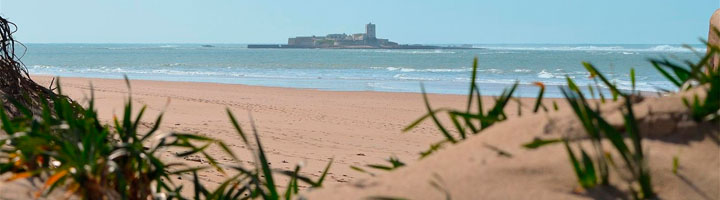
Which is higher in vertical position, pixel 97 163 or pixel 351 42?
pixel 97 163

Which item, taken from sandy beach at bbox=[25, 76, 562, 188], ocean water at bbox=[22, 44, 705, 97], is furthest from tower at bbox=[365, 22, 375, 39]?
sandy beach at bbox=[25, 76, 562, 188]

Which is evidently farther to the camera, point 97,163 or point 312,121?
point 312,121

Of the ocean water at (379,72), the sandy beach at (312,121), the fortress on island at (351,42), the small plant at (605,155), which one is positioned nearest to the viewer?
the small plant at (605,155)

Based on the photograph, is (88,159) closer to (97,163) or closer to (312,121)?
(97,163)

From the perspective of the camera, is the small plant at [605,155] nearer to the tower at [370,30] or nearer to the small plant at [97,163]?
the small plant at [97,163]

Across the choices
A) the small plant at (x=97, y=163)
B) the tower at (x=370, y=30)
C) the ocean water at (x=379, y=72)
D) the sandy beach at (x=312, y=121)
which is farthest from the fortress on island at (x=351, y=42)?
the small plant at (x=97, y=163)

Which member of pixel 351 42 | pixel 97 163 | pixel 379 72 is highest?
pixel 97 163

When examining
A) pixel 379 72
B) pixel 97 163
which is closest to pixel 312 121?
pixel 97 163

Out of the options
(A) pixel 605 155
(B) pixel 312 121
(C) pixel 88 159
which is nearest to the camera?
(A) pixel 605 155

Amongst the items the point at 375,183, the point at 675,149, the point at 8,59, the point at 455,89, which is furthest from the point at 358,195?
the point at 455,89

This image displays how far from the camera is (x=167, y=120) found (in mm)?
11188

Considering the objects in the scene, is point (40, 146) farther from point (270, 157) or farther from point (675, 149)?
point (270, 157)

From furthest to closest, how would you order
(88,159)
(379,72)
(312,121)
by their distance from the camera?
(379,72)
(312,121)
(88,159)

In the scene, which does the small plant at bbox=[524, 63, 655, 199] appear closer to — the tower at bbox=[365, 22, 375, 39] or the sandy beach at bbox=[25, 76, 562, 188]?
the sandy beach at bbox=[25, 76, 562, 188]
